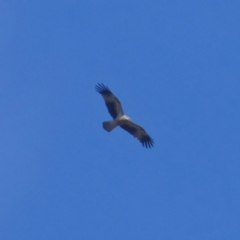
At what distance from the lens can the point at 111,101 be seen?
35219 millimetres

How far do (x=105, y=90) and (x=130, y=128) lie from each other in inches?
63.0

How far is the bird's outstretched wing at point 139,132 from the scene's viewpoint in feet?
116

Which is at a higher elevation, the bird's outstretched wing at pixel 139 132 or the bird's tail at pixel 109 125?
the bird's outstretched wing at pixel 139 132

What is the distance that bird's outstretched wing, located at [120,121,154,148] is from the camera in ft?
116

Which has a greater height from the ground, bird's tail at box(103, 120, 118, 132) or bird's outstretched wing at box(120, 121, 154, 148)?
Answer: bird's outstretched wing at box(120, 121, 154, 148)

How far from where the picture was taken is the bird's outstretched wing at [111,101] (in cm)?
3500

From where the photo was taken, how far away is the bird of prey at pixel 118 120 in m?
34.8

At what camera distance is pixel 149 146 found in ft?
117

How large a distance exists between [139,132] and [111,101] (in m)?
1.51

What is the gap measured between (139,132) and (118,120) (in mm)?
1156

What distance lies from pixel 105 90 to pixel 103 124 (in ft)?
5.09

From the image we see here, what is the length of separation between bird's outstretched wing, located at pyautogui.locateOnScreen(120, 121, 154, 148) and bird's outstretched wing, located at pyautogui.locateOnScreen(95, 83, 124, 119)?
0.50 meters

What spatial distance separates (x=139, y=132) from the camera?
35594 mm

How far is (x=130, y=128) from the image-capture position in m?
35.5
